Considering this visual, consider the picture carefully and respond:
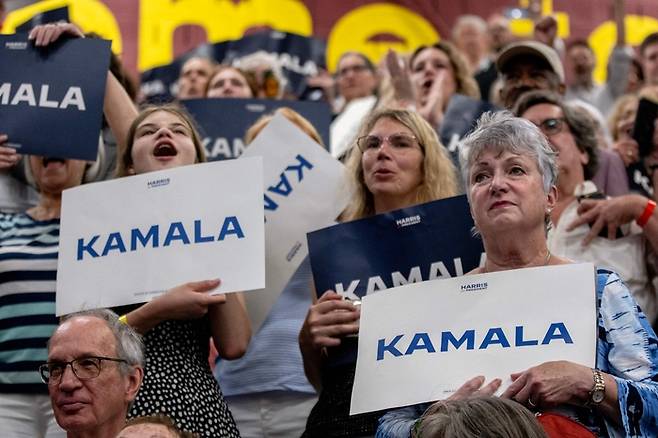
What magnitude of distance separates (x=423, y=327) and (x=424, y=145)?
1101 mm

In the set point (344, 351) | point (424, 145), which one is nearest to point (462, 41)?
point (424, 145)

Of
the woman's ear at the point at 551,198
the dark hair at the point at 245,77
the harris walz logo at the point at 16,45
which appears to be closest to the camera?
the woman's ear at the point at 551,198

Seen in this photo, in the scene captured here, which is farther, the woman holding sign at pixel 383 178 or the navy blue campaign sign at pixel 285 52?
the navy blue campaign sign at pixel 285 52

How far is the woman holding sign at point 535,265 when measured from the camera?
319cm

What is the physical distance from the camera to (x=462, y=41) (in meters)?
9.07

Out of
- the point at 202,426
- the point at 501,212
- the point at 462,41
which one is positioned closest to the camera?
the point at 501,212

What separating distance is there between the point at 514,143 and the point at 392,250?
657 mm

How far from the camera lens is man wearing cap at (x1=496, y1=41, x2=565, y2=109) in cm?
558

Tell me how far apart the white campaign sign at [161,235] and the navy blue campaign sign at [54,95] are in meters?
0.36

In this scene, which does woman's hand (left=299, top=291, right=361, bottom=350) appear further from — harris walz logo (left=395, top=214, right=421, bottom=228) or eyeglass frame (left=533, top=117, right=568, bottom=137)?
eyeglass frame (left=533, top=117, right=568, bottom=137)

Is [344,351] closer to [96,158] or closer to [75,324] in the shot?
[75,324]

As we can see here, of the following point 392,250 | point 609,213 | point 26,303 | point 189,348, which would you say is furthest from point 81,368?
point 609,213

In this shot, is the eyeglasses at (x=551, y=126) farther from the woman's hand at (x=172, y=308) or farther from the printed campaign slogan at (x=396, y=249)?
the woman's hand at (x=172, y=308)

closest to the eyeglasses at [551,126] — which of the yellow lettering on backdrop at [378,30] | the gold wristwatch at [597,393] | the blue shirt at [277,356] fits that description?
the blue shirt at [277,356]
